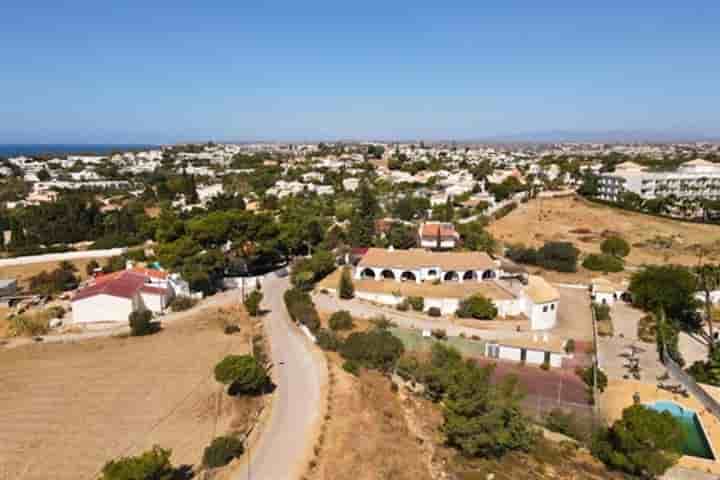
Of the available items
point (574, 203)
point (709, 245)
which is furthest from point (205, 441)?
point (574, 203)

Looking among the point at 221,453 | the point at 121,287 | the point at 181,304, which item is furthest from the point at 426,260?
the point at 221,453

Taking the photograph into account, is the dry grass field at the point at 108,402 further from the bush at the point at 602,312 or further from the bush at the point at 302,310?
the bush at the point at 602,312

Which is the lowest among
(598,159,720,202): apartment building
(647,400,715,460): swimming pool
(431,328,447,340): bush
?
(647,400,715,460): swimming pool

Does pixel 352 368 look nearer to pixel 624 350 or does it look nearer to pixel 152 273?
pixel 624 350

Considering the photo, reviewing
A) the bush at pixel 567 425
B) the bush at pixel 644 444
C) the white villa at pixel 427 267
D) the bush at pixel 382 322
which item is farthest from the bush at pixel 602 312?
the bush at pixel 644 444

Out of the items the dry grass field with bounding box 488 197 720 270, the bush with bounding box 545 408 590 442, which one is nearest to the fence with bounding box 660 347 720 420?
the bush with bounding box 545 408 590 442

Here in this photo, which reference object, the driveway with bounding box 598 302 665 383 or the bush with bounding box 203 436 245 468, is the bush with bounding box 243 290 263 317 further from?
the driveway with bounding box 598 302 665 383

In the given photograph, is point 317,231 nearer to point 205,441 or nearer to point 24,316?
point 24,316
